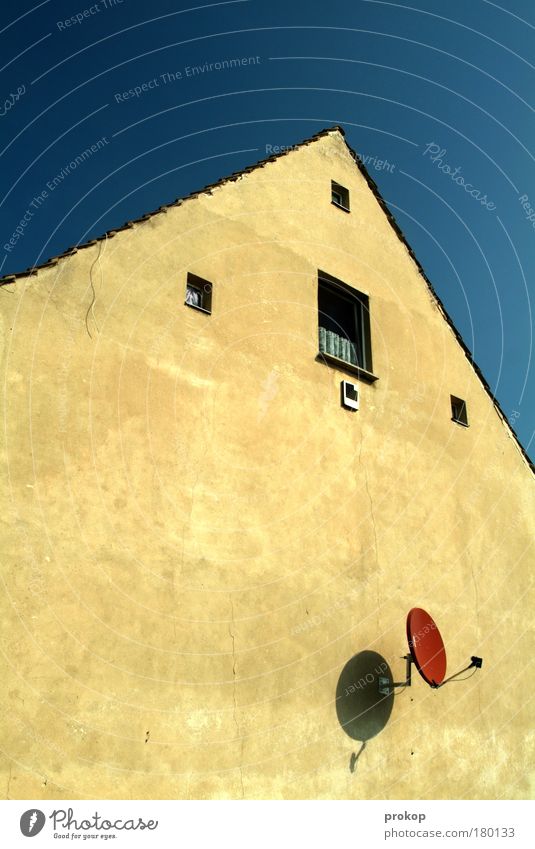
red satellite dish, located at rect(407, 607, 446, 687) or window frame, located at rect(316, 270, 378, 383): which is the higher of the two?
window frame, located at rect(316, 270, 378, 383)

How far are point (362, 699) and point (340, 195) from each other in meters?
9.54

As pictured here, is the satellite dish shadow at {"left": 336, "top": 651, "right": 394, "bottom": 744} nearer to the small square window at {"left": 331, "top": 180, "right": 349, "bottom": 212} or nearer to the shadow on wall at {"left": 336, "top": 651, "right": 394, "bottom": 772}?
the shadow on wall at {"left": 336, "top": 651, "right": 394, "bottom": 772}

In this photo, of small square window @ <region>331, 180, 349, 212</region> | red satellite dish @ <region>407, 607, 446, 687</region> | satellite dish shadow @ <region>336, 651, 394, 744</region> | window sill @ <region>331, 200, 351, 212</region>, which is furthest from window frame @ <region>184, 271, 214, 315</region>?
satellite dish shadow @ <region>336, 651, 394, 744</region>

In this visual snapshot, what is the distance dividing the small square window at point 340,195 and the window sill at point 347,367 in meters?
3.75

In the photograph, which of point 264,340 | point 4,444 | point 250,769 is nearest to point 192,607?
point 250,769

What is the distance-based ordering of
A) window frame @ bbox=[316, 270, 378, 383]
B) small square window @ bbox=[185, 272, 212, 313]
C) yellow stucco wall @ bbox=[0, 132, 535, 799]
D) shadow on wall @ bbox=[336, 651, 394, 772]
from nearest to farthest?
yellow stucco wall @ bbox=[0, 132, 535, 799] → shadow on wall @ bbox=[336, 651, 394, 772] → small square window @ bbox=[185, 272, 212, 313] → window frame @ bbox=[316, 270, 378, 383]

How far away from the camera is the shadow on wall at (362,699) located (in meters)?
9.73

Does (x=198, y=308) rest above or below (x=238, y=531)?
above

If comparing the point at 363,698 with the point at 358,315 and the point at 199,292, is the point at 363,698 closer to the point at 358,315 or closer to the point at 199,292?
the point at 199,292

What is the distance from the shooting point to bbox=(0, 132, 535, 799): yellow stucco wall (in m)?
8.03

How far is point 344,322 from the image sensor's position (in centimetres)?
1327

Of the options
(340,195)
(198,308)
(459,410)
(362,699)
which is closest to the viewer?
(362,699)

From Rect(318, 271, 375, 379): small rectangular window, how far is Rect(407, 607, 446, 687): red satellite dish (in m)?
4.51

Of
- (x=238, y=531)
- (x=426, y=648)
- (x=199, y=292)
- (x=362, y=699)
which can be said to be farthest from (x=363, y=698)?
(x=199, y=292)
